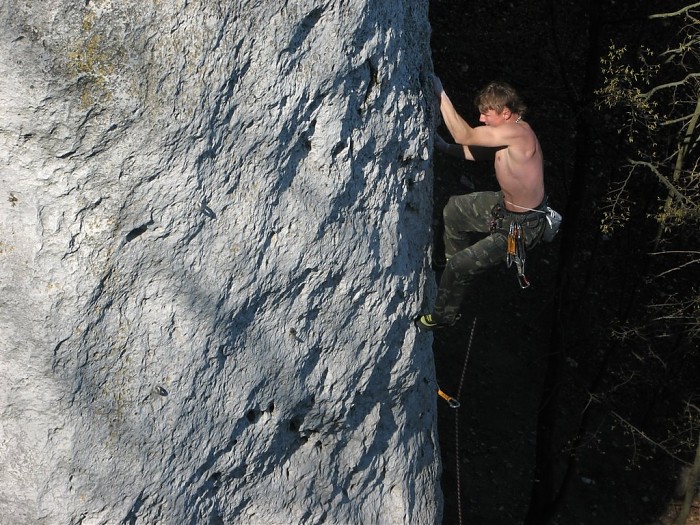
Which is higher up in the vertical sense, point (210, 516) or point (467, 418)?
point (210, 516)

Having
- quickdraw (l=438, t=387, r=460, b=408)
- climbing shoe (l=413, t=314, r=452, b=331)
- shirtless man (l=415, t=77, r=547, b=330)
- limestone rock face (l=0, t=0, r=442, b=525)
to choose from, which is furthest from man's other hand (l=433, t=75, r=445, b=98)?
quickdraw (l=438, t=387, r=460, b=408)

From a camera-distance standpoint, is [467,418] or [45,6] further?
[467,418]

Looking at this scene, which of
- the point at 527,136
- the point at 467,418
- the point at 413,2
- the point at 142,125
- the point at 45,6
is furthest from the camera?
the point at 467,418

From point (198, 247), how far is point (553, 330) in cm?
365

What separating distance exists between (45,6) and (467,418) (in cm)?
539

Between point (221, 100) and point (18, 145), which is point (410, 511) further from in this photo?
point (18, 145)

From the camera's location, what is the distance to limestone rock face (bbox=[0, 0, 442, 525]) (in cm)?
298

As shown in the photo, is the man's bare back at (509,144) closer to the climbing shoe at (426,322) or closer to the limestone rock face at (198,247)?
the limestone rock face at (198,247)

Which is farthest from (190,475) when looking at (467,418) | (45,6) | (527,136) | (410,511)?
(467,418)

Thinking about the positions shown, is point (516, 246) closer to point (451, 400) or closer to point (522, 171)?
point (522, 171)

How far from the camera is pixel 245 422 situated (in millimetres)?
3592

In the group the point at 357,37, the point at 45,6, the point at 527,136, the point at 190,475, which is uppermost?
the point at 45,6

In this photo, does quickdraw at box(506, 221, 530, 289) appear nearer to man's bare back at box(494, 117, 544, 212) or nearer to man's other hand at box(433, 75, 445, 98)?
man's bare back at box(494, 117, 544, 212)

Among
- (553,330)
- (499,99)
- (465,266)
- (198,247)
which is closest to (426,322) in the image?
(465,266)
